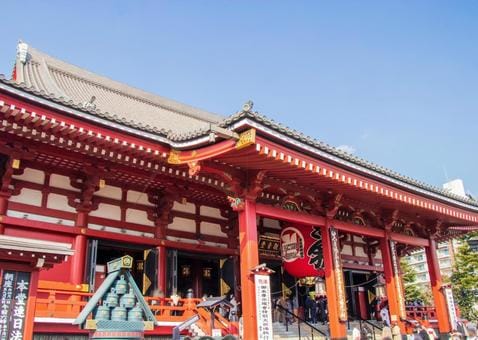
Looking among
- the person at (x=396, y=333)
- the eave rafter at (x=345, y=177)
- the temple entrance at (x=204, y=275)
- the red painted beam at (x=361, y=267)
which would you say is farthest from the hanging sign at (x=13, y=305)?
the red painted beam at (x=361, y=267)

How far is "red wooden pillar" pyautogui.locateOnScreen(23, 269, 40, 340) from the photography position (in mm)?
7344

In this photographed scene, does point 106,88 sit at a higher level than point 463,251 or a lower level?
higher

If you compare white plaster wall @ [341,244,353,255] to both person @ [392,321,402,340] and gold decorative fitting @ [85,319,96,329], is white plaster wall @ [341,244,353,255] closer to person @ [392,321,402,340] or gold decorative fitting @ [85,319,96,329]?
person @ [392,321,402,340]

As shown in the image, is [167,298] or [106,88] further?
[106,88]

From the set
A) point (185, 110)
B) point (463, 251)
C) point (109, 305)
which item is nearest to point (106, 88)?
point (185, 110)

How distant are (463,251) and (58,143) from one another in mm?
33992

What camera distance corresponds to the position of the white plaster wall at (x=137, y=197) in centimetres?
1216

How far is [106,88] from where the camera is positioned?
19375 millimetres

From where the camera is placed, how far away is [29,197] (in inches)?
408

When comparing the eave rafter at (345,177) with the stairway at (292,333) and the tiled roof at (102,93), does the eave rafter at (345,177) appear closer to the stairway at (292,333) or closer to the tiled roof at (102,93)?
the stairway at (292,333)

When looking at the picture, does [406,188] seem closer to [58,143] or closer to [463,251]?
[58,143]

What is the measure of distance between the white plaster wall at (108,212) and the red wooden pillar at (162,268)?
1.50 metres

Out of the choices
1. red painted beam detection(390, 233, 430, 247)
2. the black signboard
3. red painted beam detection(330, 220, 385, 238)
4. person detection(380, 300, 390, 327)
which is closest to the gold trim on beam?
red painted beam detection(330, 220, 385, 238)

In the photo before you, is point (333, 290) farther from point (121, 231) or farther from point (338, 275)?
point (121, 231)
